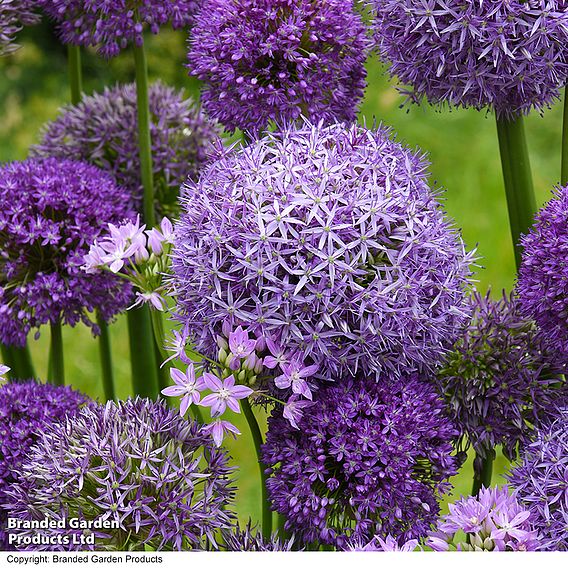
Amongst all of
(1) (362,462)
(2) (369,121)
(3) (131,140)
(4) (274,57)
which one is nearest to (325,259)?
(1) (362,462)

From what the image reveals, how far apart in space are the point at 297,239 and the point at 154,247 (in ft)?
0.63

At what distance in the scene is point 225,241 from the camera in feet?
2.95

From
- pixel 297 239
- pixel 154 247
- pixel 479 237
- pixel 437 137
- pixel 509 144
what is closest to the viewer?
pixel 297 239

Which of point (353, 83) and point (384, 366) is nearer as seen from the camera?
point (384, 366)

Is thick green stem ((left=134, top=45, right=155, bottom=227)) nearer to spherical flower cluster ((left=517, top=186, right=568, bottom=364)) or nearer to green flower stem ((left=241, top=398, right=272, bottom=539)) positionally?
green flower stem ((left=241, top=398, right=272, bottom=539))

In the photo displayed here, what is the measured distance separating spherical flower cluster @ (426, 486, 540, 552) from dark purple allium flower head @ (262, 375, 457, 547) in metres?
0.08

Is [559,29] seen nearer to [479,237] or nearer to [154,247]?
[154,247]

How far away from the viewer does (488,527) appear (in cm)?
83

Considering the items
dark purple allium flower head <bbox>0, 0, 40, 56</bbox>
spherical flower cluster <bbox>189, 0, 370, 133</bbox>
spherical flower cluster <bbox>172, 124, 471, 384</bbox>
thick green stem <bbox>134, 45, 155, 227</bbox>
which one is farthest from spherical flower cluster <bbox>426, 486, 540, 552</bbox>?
dark purple allium flower head <bbox>0, 0, 40, 56</bbox>

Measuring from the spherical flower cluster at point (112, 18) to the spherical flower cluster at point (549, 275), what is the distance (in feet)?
1.77

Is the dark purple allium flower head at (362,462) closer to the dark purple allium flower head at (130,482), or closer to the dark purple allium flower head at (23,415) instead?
the dark purple allium flower head at (130,482)

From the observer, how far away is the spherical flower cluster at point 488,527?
816 millimetres

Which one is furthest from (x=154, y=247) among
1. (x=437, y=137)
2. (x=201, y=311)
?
(x=437, y=137)

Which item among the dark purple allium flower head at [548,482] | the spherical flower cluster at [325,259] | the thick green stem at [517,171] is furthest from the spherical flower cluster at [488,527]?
the thick green stem at [517,171]
